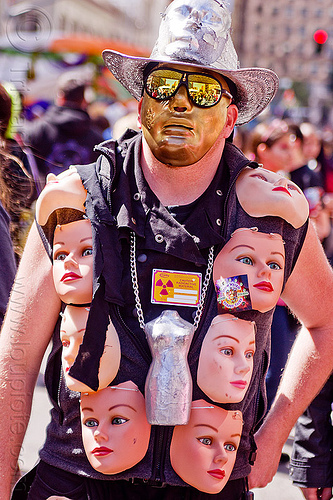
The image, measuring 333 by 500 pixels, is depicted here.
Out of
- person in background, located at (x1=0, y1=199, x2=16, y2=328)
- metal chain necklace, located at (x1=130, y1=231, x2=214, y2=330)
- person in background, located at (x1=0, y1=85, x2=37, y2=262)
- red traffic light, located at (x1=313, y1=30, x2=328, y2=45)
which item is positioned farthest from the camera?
red traffic light, located at (x1=313, y1=30, x2=328, y2=45)

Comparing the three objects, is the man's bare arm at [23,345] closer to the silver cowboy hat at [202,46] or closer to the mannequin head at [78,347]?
the mannequin head at [78,347]

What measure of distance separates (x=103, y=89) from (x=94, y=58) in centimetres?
102

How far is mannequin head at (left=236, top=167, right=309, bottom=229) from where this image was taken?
229 centimetres

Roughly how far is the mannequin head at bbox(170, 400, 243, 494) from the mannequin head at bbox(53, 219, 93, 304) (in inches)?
18.7

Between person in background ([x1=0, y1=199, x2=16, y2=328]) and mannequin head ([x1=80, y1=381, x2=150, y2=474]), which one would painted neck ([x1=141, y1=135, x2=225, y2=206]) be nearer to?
mannequin head ([x1=80, y1=381, x2=150, y2=474])

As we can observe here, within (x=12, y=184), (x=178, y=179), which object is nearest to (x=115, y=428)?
(x=178, y=179)

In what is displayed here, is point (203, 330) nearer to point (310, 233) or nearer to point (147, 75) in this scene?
point (310, 233)

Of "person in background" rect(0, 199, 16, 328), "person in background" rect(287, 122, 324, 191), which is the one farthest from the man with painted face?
"person in background" rect(287, 122, 324, 191)

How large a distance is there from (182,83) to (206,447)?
1114 mm

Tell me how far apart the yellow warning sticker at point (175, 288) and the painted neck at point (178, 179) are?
254 mm

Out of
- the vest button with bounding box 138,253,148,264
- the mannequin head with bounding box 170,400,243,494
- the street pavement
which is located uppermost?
the vest button with bounding box 138,253,148,264

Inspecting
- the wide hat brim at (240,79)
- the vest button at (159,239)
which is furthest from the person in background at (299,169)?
the vest button at (159,239)

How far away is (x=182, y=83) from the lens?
2297mm

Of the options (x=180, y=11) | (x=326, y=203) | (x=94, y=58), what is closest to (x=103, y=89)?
(x=94, y=58)
